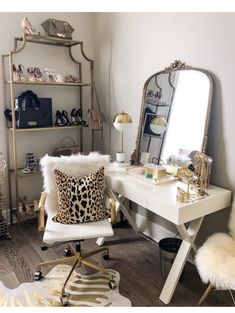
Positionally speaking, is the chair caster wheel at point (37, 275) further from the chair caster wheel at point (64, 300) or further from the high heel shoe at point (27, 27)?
the high heel shoe at point (27, 27)

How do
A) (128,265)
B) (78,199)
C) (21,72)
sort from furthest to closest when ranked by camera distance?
(21,72), (128,265), (78,199)

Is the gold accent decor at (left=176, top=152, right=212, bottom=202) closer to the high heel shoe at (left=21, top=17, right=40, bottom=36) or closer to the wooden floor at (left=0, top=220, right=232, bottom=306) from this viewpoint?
the wooden floor at (left=0, top=220, right=232, bottom=306)

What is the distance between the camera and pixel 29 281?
2146 mm

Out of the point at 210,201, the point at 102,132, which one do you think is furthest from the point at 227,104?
the point at 102,132

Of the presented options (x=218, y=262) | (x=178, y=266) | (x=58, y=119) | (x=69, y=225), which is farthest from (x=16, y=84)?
(x=218, y=262)

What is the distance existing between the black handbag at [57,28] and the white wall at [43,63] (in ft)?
0.77

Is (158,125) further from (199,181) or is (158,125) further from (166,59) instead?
(199,181)

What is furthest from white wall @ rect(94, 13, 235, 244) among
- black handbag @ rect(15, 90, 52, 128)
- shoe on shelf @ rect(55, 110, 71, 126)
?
black handbag @ rect(15, 90, 52, 128)

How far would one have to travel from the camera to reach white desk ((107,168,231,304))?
1.82m

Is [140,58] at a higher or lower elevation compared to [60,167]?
higher

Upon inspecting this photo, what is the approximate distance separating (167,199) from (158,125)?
89 cm

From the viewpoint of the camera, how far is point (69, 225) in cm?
211

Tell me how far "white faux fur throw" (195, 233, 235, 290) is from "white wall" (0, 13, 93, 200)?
7.03ft

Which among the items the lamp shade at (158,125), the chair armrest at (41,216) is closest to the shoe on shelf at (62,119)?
the lamp shade at (158,125)
